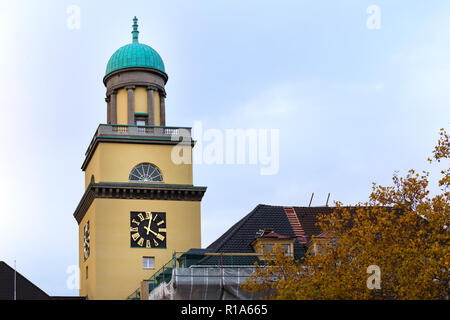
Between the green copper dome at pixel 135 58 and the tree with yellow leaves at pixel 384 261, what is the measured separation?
1131 inches

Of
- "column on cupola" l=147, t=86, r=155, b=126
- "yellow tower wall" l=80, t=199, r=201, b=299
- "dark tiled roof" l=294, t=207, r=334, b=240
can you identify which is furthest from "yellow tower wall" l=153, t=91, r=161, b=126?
"dark tiled roof" l=294, t=207, r=334, b=240

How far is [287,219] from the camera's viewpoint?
68062 mm

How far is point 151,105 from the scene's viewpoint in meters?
76.4

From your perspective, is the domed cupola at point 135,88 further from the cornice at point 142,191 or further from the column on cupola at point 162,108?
the cornice at point 142,191

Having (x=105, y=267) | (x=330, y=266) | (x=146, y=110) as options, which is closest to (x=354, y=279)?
(x=330, y=266)

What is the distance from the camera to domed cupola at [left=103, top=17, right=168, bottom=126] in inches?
3004

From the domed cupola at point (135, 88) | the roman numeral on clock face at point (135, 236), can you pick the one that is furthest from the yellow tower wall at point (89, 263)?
the domed cupola at point (135, 88)

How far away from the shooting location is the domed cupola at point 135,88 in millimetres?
76312

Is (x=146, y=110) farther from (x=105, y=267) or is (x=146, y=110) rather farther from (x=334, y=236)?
(x=334, y=236)

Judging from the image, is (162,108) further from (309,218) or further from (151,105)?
(309,218)

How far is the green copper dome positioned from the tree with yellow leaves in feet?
94.3
